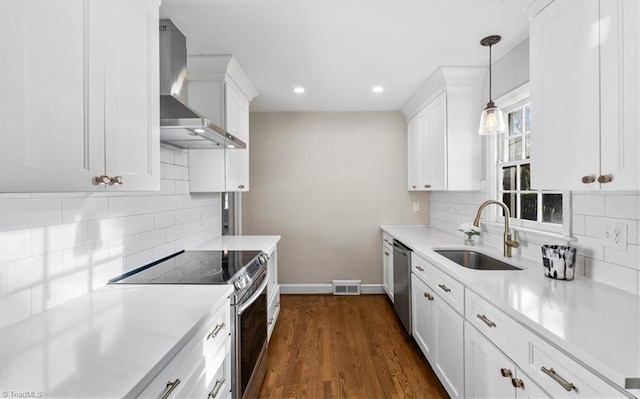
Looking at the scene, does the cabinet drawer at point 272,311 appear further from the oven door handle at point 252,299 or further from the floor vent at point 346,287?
the floor vent at point 346,287

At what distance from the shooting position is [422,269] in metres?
2.53

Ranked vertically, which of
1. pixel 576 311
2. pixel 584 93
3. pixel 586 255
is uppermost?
pixel 584 93

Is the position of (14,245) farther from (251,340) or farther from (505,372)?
(505,372)

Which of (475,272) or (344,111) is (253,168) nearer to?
(344,111)

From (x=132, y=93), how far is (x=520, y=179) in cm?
267

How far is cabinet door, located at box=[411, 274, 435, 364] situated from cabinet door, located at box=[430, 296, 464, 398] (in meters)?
0.07

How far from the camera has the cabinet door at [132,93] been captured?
3.77 ft

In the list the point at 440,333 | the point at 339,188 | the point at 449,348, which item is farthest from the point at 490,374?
the point at 339,188

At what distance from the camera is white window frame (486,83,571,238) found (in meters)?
1.86

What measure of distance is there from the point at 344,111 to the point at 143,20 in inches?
120

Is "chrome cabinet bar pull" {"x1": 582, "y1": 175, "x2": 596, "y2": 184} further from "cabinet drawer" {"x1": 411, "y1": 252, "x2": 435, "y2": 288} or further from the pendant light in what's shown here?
"cabinet drawer" {"x1": 411, "y1": 252, "x2": 435, "y2": 288}

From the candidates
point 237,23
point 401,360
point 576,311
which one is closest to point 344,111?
point 237,23

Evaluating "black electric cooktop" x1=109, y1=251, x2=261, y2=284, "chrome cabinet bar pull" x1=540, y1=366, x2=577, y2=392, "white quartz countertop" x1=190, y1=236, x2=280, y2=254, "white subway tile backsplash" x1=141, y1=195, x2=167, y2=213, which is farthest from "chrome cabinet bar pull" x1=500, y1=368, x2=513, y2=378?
"white subway tile backsplash" x1=141, y1=195, x2=167, y2=213

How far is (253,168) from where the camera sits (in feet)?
13.8
